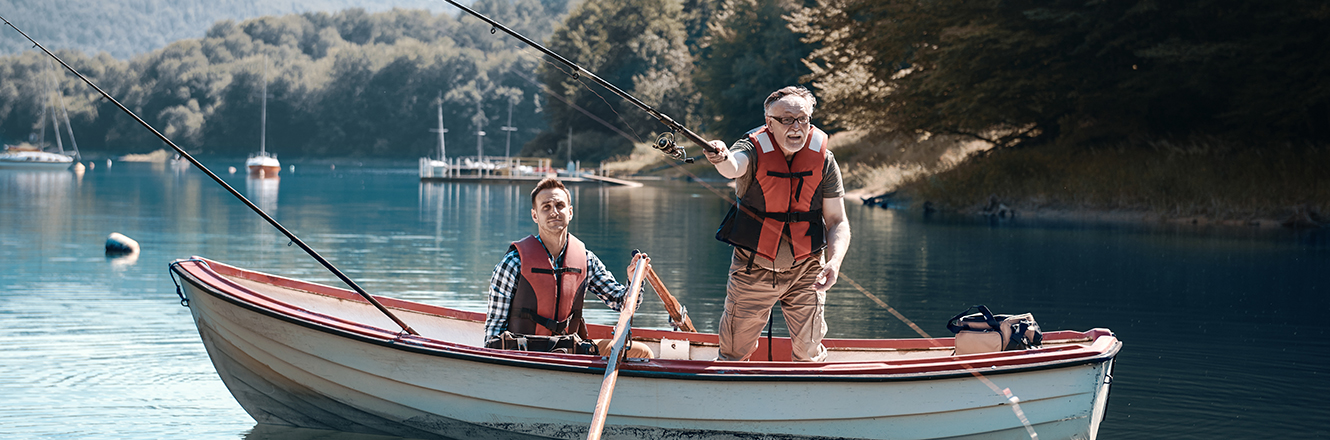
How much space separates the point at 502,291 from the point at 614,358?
788 mm

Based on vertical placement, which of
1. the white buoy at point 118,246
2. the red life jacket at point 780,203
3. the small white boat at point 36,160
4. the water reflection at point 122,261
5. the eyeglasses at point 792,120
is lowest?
the water reflection at point 122,261

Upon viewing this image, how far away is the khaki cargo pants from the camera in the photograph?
5.54 m

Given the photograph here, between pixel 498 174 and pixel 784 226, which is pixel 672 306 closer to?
pixel 784 226

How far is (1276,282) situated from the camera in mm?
12641

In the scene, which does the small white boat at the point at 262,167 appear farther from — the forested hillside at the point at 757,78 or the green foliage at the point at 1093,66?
the green foliage at the point at 1093,66

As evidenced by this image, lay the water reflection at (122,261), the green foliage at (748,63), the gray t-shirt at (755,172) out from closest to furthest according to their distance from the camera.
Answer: the gray t-shirt at (755,172) → the water reflection at (122,261) → the green foliage at (748,63)

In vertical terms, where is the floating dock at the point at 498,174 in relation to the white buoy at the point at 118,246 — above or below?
above

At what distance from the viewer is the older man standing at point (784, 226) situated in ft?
17.0

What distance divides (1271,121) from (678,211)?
12610 millimetres

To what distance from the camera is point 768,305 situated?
18.4 feet

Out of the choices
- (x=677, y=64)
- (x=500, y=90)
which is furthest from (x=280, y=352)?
(x=500, y=90)

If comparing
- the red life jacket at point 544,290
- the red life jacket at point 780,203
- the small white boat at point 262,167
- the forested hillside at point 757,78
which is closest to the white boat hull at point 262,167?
the small white boat at point 262,167

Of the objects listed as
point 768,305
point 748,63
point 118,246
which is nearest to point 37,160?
point 748,63

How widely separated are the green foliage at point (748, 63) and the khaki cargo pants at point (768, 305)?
40675 mm
